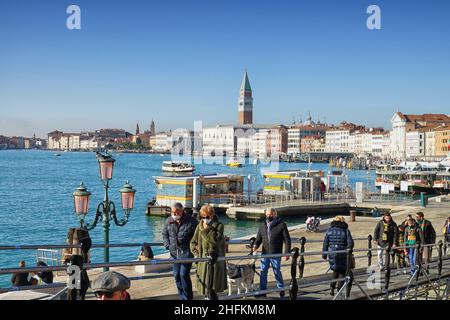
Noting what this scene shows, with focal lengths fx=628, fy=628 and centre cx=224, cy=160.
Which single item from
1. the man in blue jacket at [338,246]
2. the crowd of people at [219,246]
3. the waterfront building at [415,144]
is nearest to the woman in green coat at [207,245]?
the crowd of people at [219,246]

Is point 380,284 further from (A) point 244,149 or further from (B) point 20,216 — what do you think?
(A) point 244,149

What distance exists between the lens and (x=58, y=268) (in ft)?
15.6

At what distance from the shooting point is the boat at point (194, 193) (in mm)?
33438

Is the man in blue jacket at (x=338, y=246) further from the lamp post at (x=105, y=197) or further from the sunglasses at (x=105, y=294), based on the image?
the sunglasses at (x=105, y=294)

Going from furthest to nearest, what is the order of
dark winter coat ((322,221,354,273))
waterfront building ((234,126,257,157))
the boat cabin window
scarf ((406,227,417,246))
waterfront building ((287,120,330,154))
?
waterfront building ((287,120,330,154)) → waterfront building ((234,126,257,157)) → the boat cabin window → scarf ((406,227,417,246)) → dark winter coat ((322,221,354,273))

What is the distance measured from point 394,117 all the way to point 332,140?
1420 inches

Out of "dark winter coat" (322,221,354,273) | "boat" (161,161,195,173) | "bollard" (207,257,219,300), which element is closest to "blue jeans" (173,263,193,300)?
"bollard" (207,257,219,300)

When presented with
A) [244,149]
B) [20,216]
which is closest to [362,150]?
[244,149]

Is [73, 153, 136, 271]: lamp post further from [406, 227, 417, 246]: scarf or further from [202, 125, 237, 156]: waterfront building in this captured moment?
[202, 125, 237, 156]: waterfront building

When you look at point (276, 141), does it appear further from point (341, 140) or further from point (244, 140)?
point (341, 140)

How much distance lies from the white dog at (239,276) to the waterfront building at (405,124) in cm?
13202

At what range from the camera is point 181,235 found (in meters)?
6.98

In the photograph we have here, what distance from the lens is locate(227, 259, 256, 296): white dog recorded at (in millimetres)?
7859
